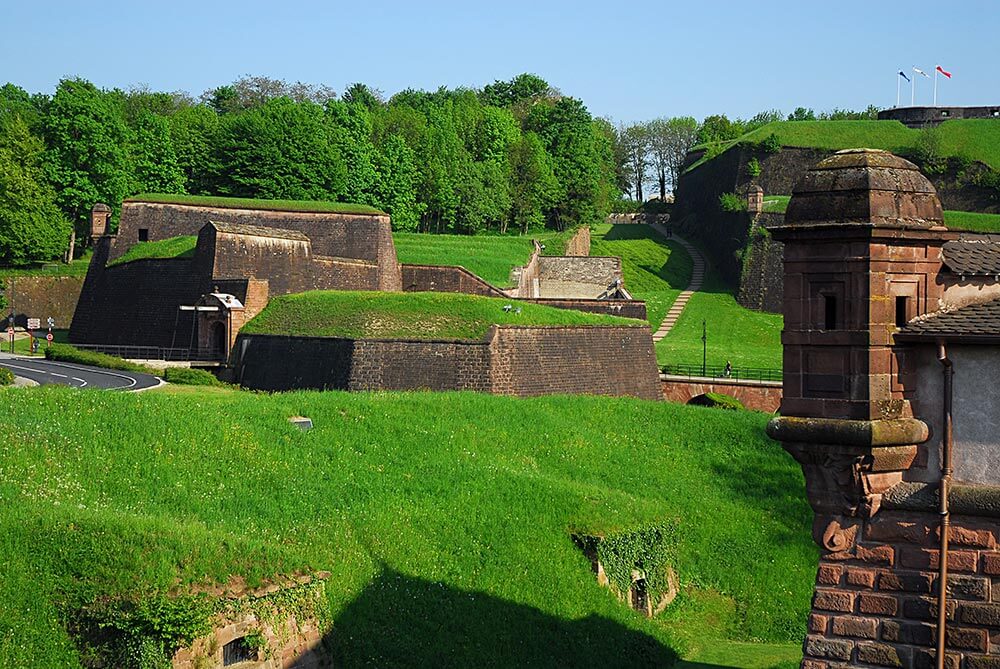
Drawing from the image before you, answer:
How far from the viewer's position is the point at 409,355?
3678 cm

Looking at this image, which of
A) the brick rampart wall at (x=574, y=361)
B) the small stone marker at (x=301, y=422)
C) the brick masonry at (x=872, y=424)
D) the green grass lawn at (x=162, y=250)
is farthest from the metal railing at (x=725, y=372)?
the brick masonry at (x=872, y=424)

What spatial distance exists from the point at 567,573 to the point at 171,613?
24.8 feet

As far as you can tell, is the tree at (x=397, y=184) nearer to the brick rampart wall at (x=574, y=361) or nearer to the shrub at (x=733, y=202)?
the shrub at (x=733, y=202)

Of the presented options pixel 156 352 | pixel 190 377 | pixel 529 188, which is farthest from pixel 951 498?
pixel 529 188

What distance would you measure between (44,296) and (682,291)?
35.0m

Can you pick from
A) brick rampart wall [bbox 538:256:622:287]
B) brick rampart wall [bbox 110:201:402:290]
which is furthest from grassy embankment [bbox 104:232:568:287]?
brick rampart wall [bbox 110:201:402:290]

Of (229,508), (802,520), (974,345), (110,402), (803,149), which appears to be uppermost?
(803,149)

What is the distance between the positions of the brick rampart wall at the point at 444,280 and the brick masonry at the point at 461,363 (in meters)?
14.4

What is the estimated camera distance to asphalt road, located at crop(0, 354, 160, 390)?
34.8 meters

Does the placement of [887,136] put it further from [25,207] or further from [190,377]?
[25,207]

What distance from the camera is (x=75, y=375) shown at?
3722cm

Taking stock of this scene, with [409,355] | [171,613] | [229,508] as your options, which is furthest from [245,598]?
[409,355]

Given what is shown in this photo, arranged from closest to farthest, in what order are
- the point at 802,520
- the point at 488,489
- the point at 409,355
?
the point at 488,489
the point at 802,520
the point at 409,355

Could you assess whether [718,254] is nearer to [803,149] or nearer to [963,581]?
[803,149]
